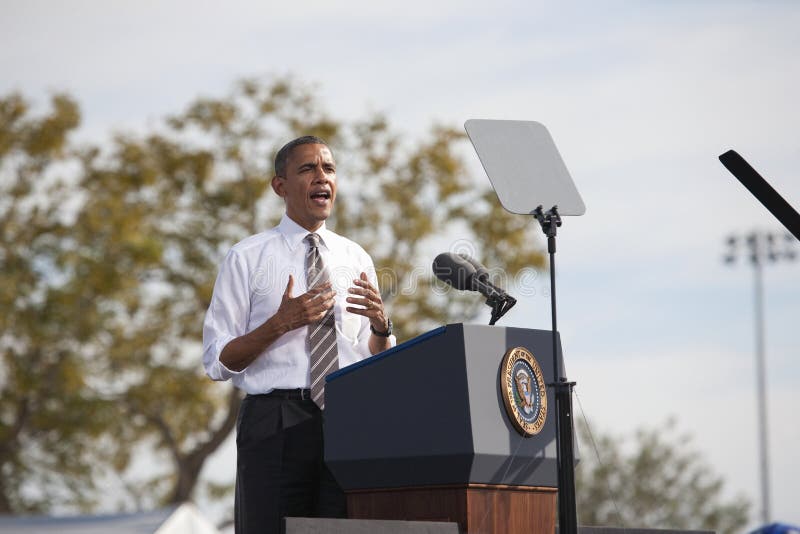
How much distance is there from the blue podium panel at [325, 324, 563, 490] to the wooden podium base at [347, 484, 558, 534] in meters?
0.02

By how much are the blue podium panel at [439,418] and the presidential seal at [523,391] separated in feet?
0.05

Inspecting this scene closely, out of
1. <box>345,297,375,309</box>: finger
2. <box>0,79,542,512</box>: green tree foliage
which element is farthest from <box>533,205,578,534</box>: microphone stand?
<box>0,79,542,512</box>: green tree foliage

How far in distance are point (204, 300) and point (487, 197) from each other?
16.0 feet

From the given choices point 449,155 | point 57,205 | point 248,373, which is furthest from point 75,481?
point 248,373

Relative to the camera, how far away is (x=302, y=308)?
9.97 feet

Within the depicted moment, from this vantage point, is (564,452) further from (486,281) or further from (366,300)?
(366,300)

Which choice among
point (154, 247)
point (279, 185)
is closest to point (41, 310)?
point (154, 247)

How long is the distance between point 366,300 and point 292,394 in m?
0.35

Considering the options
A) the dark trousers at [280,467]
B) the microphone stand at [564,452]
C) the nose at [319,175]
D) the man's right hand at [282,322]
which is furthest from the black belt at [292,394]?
the microphone stand at [564,452]

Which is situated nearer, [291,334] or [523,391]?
[523,391]

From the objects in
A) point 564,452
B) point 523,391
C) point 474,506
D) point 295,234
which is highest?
point 295,234

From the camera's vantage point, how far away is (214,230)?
1808 cm

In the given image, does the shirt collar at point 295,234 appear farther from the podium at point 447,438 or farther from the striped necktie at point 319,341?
the podium at point 447,438

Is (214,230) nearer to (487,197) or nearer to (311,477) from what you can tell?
(487,197)
